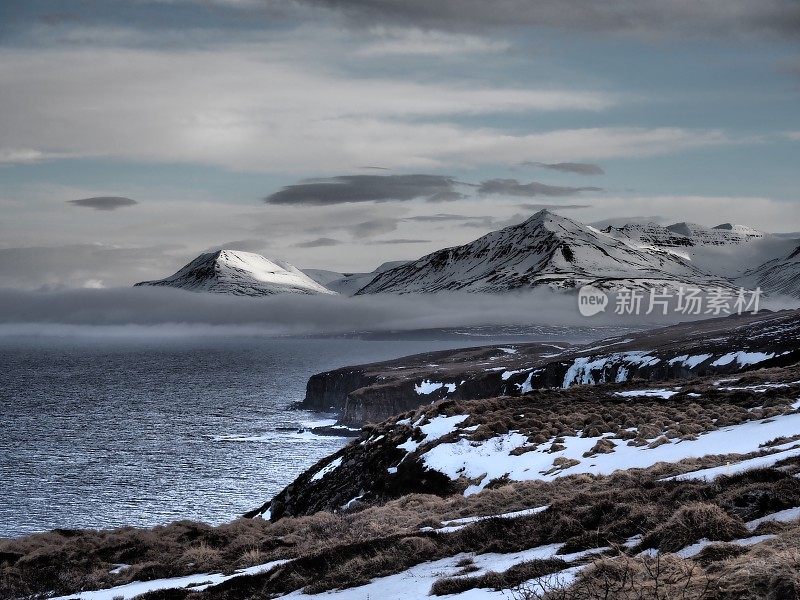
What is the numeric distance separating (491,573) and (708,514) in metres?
3.57

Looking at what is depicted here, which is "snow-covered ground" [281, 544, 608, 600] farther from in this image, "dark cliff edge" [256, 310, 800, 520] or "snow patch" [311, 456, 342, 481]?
"snow patch" [311, 456, 342, 481]

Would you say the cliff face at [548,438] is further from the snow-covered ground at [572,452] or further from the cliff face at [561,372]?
the cliff face at [561,372]

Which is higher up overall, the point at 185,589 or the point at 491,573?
the point at 491,573

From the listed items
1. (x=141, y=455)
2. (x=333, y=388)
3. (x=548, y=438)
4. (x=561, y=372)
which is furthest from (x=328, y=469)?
(x=333, y=388)

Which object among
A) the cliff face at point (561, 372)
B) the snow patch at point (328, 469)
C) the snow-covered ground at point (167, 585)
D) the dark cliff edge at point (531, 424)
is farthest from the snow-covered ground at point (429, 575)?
the cliff face at point (561, 372)

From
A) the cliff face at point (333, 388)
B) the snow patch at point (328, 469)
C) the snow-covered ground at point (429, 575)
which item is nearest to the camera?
the snow-covered ground at point (429, 575)

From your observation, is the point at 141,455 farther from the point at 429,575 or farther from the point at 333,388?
the point at 429,575

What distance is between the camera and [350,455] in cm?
4725

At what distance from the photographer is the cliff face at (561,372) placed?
88875mm

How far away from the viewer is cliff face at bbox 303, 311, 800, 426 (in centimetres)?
8888

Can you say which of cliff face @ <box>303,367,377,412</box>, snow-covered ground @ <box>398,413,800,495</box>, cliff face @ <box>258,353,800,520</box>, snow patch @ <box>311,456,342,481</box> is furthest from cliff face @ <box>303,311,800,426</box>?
snow-covered ground @ <box>398,413,800,495</box>

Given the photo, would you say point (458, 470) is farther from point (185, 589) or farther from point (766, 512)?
point (766, 512)

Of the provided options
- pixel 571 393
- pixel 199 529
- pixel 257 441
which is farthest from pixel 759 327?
pixel 199 529

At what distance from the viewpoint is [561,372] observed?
356 feet
